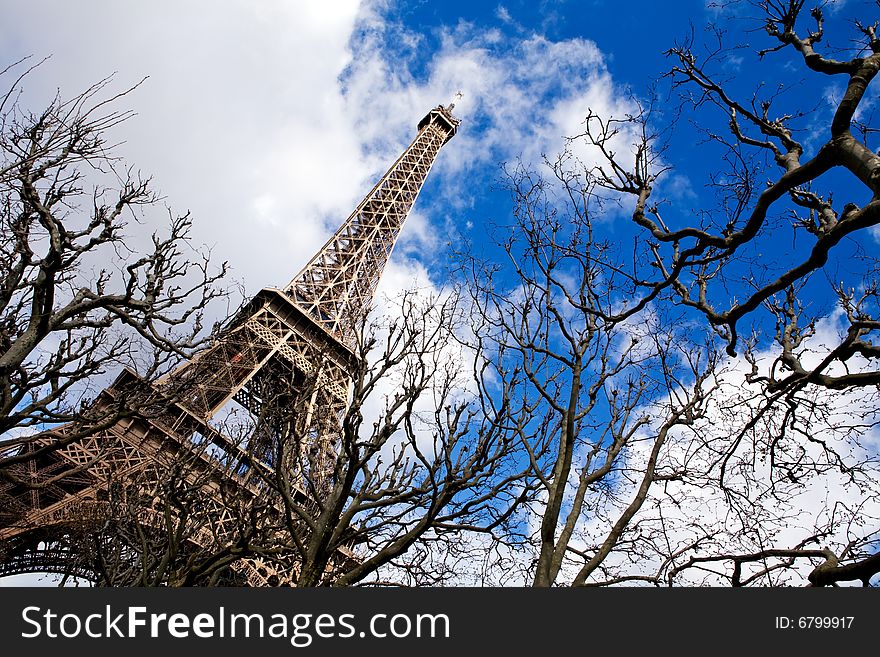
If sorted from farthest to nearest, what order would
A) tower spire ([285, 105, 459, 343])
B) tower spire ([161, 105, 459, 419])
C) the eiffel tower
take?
tower spire ([285, 105, 459, 343]) → tower spire ([161, 105, 459, 419]) → the eiffel tower

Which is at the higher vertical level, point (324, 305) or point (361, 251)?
point (361, 251)

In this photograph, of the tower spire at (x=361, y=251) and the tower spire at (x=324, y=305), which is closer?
the tower spire at (x=324, y=305)

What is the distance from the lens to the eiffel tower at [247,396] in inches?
436

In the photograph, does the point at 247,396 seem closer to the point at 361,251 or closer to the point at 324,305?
the point at 324,305

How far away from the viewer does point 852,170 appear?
13.3ft

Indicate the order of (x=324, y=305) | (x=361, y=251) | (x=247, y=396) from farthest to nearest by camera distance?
(x=361, y=251) → (x=324, y=305) → (x=247, y=396)

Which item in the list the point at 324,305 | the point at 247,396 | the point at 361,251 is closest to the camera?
the point at 247,396

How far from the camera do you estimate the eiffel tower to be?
11.1m

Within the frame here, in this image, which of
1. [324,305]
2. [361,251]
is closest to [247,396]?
[324,305]

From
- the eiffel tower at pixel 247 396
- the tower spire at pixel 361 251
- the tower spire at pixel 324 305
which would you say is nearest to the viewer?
the eiffel tower at pixel 247 396

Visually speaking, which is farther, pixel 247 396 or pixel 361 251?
pixel 361 251

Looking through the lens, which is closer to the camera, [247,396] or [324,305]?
[247,396]

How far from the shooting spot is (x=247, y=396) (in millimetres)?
26891

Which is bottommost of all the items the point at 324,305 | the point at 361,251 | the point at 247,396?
the point at 247,396
